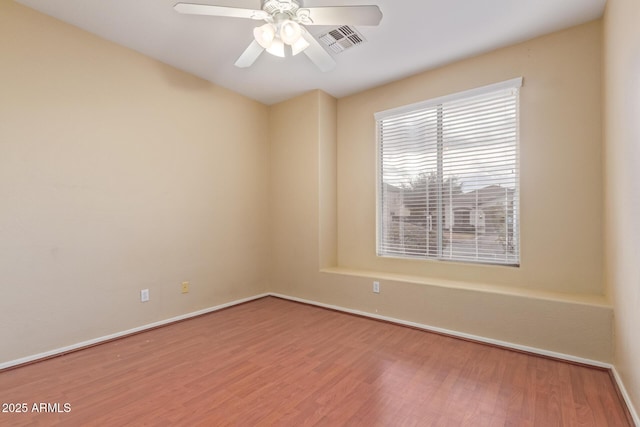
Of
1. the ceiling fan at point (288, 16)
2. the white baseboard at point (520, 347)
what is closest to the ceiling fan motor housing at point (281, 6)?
the ceiling fan at point (288, 16)

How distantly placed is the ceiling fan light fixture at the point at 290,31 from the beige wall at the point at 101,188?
1858 mm

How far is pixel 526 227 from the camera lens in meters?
2.78

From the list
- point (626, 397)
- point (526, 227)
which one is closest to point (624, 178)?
point (526, 227)

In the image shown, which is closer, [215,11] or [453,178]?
[215,11]

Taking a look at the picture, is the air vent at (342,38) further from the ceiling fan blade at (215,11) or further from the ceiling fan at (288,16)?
the ceiling fan blade at (215,11)

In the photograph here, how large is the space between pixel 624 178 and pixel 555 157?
0.88 metres

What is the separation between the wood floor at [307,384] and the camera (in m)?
1.71

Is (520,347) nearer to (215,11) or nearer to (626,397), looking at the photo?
(626,397)

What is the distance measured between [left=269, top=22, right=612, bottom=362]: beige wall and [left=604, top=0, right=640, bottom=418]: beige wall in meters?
0.21

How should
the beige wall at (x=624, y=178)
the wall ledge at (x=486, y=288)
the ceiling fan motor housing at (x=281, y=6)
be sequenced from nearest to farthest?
the beige wall at (x=624, y=178), the ceiling fan motor housing at (x=281, y=6), the wall ledge at (x=486, y=288)

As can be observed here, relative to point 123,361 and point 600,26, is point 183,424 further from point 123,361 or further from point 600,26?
point 600,26

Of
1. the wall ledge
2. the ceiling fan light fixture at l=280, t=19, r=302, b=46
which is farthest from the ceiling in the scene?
the wall ledge

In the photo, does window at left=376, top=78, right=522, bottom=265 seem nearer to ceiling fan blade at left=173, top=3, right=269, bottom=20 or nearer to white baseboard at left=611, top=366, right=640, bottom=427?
white baseboard at left=611, top=366, right=640, bottom=427

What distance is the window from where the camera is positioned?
9.53 feet
